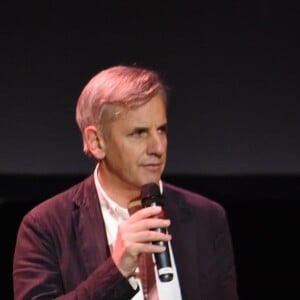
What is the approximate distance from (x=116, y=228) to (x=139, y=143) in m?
0.23

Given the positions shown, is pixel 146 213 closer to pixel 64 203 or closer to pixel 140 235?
pixel 140 235

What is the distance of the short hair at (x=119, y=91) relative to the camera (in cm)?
155

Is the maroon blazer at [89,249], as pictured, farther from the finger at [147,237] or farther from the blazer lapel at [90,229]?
the finger at [147,237]

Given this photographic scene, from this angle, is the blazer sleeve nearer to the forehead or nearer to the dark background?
the forehead

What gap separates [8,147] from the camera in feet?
7.58

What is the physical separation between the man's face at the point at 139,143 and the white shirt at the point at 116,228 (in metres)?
0.08

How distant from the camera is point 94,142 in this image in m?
1.63

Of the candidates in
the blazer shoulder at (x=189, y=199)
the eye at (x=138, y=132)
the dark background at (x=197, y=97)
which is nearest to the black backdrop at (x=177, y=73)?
the dark background at (x=197, y=97)

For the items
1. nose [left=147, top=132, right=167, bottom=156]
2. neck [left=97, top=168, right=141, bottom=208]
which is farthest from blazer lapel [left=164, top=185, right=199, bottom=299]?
nose [left=147, top=132, right=167, bottom=156]

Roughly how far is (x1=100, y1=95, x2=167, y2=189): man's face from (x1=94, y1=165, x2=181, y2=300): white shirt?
0.08 meters

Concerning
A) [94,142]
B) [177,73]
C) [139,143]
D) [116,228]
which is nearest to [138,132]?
[139,143]

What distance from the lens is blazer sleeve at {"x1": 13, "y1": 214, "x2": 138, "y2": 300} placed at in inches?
55.4

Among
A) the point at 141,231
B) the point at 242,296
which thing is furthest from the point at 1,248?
the point at 141,231

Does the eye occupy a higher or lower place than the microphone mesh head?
higher
